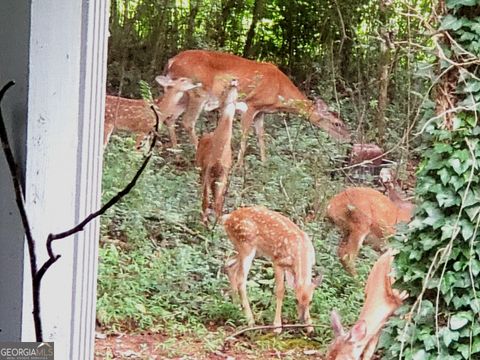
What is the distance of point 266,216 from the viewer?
1.33 m

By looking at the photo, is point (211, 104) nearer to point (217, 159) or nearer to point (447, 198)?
point (217, 159)

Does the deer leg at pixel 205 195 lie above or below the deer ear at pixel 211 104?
below

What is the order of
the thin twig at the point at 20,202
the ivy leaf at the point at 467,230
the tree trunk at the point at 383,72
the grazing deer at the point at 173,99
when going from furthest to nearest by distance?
the grazing deer at the point at 173,99, the tree trunk at the point at 383,72, the ivy leaf at the point at 467,230, the thin twig at the point at 20,202

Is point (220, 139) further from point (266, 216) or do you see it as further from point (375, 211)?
point (375, 211)

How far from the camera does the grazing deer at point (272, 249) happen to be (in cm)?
131

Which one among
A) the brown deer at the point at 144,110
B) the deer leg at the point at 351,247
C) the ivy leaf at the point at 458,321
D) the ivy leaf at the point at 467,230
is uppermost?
the brown deer at the point at 144,110

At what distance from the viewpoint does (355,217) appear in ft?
4.30

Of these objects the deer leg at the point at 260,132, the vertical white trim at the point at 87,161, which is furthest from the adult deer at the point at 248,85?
the vertical white trim at the point at 87,161

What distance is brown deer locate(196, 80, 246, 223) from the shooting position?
1357mm

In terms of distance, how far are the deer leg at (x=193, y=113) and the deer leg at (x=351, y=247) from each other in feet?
1.13

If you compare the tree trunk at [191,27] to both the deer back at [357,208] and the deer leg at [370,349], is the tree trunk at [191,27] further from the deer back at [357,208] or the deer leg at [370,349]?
the deer leg at [370,349]

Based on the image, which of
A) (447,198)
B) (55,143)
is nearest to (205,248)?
(447,198)

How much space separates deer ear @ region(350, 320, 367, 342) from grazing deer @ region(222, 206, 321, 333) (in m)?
0.11

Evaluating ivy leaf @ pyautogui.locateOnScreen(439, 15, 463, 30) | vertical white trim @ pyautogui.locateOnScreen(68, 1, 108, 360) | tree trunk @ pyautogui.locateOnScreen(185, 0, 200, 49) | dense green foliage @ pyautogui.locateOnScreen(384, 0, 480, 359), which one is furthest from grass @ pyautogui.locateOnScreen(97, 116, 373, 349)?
vertical white trim @ pyautogui.locateOnScreen(68, 1, 108, 360)
